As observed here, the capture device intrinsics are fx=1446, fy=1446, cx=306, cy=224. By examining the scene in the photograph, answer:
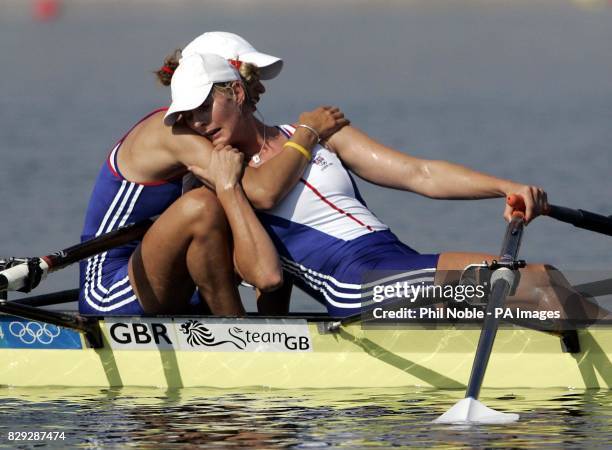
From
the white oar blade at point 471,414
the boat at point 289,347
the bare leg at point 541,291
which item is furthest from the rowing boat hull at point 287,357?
the white oar blade at point 471,414

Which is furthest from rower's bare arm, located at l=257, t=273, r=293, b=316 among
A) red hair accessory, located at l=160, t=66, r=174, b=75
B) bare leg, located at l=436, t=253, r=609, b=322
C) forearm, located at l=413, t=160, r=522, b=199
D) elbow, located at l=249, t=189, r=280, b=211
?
red hair accessory, located at l=160, t=66, r=174, b=75

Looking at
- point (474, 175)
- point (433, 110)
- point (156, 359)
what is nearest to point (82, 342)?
point (156, 359)

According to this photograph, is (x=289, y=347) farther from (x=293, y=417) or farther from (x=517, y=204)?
(x=517, y=204)

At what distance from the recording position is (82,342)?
7.71 m

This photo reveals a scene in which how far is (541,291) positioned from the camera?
7.16 metres

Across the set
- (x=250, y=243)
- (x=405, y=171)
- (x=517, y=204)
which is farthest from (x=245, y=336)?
Result: (x=517, y=204)

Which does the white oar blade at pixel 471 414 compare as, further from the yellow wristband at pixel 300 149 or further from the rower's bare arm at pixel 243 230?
Result: the yellow wristband at pixel 300 149

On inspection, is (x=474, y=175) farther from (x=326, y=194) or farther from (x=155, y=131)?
(x=155, y=131)

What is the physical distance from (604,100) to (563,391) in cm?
3304

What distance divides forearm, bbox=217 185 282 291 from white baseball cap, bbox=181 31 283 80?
75 centimetres

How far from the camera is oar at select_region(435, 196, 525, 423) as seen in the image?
21.6 feet

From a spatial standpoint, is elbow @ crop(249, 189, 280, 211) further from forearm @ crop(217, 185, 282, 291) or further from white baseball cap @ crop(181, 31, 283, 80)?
white baseball cap @ crop(181, 31, 283, 80)

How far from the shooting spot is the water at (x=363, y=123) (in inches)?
269

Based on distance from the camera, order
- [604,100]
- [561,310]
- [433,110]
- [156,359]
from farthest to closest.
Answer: [604,100] < [433,110] < [156,359] < [561,310]
